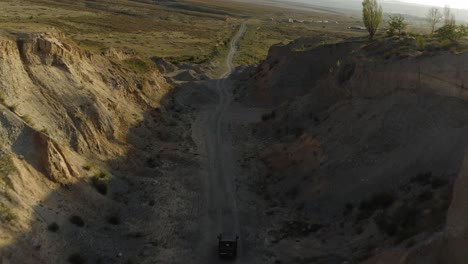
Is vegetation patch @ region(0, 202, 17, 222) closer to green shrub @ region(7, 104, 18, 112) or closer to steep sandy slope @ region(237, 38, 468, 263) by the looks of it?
green shrub @ region(7, 104, 18, 112)

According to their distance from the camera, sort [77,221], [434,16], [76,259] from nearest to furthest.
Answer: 1. [76,259]
2. [77,221]
3. [434,16]

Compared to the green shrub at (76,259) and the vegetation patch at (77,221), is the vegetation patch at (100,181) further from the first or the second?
the green shrub at (76,259)

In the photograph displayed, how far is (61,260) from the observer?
65.4 feet

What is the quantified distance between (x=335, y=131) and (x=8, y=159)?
21.6 metres

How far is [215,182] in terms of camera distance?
3145cm

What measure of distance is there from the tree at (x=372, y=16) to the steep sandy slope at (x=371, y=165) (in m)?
13.9

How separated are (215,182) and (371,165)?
36.2ft

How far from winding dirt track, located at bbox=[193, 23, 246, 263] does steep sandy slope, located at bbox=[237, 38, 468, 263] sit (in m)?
2.16

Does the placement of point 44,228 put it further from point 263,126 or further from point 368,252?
point 263,126

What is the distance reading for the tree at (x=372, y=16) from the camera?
5156 centimetres

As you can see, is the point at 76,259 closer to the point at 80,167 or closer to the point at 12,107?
the point at 80,167

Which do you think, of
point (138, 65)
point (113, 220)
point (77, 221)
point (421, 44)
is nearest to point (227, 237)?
point (113, 220)

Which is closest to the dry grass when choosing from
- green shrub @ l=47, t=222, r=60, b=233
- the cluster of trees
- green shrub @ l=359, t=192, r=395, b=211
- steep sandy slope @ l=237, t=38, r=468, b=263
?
steep sandy slope @ l=237, t=38, r=468, b=263

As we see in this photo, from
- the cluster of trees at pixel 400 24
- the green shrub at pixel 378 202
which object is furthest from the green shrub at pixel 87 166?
the cluster of trees at pixel 400 24
